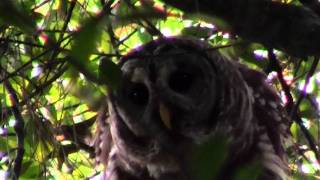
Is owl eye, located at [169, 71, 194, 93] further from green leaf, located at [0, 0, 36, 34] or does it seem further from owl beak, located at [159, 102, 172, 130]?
green leaf, located at [0, 0, 36, 34]

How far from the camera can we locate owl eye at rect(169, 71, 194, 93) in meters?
2.28

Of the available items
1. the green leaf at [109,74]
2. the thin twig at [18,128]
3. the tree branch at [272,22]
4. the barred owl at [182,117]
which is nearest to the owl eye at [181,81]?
the barred owl at [182,117]

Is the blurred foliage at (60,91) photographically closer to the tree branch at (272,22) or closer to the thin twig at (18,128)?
the thin twig at (18,128)

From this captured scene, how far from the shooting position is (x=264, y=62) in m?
2.27

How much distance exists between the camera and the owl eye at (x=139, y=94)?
211 cm

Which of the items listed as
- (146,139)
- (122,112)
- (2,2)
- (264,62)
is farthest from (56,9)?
(2,2)

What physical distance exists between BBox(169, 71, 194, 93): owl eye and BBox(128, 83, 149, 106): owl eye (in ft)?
0.43

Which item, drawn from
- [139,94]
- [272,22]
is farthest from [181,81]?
[272,22]

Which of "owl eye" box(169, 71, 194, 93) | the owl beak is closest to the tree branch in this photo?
the owl beak

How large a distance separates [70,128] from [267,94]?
91 centimetres

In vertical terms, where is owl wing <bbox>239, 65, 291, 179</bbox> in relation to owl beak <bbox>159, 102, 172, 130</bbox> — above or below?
below

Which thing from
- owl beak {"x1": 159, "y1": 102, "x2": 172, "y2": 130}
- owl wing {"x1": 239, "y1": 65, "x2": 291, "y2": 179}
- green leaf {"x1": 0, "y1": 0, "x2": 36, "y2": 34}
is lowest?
owl wing {"x1": 239, "y1": 65, "x2": 291, "y2": 179}

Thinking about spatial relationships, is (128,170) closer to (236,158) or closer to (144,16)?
(236,158)

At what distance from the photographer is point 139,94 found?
7.11 feet
